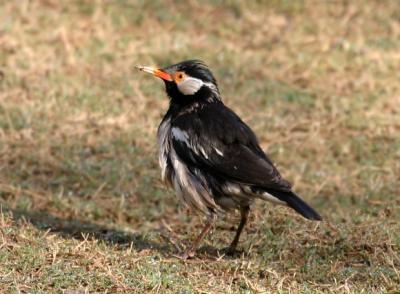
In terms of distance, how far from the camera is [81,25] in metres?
13.1

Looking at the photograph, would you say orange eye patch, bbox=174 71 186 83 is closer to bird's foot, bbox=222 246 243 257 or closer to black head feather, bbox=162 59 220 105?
black head feather, bbox=162 59 220 105

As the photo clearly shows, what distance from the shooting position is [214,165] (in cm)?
730

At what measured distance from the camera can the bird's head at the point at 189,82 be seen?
312 inches

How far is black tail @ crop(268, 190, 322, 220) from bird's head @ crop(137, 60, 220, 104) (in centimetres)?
130

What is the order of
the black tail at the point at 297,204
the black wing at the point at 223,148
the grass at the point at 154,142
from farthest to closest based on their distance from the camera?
the black wing at the point at 223,148, the grass at the point at 154,142, the black tail at the point at 297,204

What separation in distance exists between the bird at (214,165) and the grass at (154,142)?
0.48 metres

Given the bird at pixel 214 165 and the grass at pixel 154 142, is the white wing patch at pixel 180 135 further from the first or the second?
the grass at pixel 154 142

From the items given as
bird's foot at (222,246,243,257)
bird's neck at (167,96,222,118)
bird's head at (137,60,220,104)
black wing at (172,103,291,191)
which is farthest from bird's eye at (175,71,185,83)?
bird's foot at (222,246,243,257)

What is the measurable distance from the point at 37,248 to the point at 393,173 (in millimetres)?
4717

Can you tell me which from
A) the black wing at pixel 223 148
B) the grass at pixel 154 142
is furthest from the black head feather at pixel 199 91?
the grass at pixel 154 142

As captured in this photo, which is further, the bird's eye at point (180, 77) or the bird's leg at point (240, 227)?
the bird's eye at point (180, 77)

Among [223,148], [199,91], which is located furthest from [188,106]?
[223,148]

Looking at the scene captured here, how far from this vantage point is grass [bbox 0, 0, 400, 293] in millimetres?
6895

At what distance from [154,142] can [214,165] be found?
3266mm
